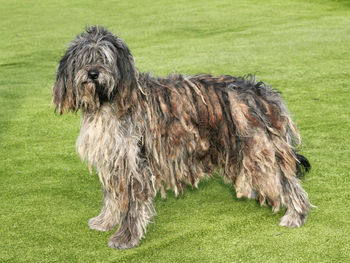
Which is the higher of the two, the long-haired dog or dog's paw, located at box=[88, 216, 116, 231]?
the long-haired dog

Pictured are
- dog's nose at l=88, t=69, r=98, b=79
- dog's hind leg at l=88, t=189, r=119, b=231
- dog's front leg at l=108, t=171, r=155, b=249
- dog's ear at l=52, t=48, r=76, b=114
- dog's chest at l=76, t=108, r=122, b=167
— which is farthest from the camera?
dog's hind leg at l=88, t=189, r=119, b=231

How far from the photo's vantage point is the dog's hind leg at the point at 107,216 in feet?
16.4

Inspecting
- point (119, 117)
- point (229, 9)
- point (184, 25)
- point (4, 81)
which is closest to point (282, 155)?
point (119, 117)

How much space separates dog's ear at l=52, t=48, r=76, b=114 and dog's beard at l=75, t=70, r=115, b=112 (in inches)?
2.9

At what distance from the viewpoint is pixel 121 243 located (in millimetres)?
4777

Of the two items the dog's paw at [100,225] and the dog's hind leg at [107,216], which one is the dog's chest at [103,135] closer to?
the dog's hind leg at [107,216]

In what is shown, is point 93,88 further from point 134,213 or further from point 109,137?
point 134,213

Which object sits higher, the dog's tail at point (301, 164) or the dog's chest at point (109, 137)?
the dog's chest at point (109, 137)

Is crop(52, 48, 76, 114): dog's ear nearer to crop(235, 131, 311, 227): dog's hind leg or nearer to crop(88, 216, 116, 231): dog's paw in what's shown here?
crop(88, 216, 116, 231): dog's paw

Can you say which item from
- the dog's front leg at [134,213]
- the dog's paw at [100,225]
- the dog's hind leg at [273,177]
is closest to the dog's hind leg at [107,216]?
the dog's paw at [100,225]

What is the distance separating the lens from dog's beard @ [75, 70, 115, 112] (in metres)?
4.26

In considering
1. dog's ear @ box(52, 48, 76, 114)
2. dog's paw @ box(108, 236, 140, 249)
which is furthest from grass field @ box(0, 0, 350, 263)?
dog's ear @ box(52, 48, 76, 114)

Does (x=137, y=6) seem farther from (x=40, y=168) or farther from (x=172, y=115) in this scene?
(x=172, y=115)

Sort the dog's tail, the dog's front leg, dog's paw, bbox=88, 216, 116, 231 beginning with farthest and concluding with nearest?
1. the dog's tail
2. dog's paw, bbox=88, 216, 116, 231
3. the dog's front leg
